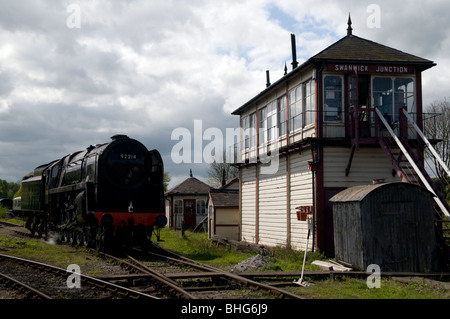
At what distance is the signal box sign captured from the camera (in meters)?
15.7

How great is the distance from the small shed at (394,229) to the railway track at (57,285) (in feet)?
18.4

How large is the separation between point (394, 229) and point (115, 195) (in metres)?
8.91

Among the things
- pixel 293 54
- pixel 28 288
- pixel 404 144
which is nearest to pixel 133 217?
pixel 28 288

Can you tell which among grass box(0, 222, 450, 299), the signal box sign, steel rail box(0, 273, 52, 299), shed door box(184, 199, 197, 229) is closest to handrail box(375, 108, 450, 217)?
the signal box sign

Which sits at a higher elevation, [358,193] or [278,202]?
[358,193]

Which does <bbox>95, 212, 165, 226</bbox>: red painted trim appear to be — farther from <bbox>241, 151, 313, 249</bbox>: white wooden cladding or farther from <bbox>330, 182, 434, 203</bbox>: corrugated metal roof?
<bbox>330, 182, 434, 203</bbox>: corrugated metal roof

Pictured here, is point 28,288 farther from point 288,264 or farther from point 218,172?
point 218,172

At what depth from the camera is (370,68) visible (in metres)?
15.8

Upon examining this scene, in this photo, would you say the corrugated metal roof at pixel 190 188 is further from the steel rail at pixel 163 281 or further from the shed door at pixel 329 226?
the steel rail at pixel 163 281

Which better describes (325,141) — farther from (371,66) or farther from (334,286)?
(334,286)

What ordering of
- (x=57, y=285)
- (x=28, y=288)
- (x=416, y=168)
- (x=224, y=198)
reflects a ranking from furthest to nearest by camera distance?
(x=224, y=198) < (x=416, y=168) < (x=57, y=285) < (x=28, y=288)

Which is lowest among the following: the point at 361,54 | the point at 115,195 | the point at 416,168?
the point at 115,195

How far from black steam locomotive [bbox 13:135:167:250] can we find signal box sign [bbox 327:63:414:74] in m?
6.87
